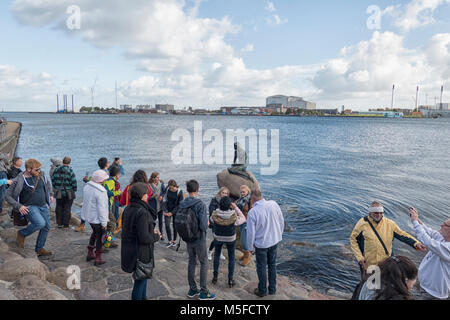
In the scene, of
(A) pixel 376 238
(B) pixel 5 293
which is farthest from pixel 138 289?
(A) pixel 376 238

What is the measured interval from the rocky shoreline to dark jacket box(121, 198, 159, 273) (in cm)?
106

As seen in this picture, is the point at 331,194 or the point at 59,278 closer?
the point at 59,278

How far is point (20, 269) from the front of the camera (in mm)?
5238

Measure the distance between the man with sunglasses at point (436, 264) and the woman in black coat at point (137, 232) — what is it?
157 inches

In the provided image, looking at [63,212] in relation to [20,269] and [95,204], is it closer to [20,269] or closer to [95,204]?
[95,204]

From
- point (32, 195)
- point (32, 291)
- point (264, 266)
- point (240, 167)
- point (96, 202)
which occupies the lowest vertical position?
point (264, 266)

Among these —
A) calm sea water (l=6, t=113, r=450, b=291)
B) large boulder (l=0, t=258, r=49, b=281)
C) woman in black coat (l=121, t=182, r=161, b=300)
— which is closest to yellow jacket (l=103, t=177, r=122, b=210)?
large boulder (l=0, t=258, r=49, b=281)

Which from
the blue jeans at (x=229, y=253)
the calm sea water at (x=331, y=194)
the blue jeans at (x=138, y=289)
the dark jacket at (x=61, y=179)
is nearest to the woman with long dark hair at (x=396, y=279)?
the blue jeans at (x=138, y=289)

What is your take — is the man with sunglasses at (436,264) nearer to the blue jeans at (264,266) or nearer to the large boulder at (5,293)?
the blue jeans at (264,266)

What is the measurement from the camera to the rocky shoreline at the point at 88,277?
459 centimetres

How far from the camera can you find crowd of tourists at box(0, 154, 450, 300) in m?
4.32

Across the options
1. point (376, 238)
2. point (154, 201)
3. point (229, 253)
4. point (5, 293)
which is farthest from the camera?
point (154, 201)

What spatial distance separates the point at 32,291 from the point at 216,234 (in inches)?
122
